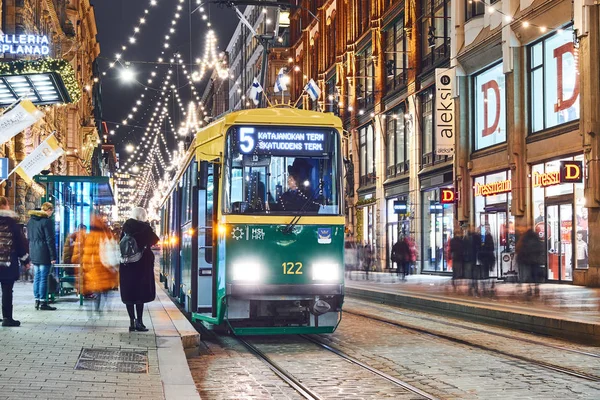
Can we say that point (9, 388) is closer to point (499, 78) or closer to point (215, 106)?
point (499, 78)

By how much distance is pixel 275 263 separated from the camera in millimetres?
12727

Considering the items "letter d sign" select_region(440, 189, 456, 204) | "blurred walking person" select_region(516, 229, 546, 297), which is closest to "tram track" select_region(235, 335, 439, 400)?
"blurred walking person" select_region(516, 229, 546, 297)

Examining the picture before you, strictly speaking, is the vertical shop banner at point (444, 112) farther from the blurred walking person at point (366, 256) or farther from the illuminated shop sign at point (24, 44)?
the illuminated shop sign at point (24, 44)

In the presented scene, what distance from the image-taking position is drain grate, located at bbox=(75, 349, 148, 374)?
8867 mm

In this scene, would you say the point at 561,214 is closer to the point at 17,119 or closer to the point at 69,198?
the point at 69,198

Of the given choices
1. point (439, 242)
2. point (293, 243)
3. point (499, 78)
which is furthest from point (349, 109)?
point (293, 243)

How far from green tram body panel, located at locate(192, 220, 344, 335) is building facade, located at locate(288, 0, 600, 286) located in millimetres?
1969

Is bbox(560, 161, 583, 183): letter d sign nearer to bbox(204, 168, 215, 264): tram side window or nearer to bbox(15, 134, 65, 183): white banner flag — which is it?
bbox(15, 134, 65, 183): white banner flag

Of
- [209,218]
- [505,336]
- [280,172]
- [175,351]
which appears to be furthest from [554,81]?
[175,351]

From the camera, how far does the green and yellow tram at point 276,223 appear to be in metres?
12.7

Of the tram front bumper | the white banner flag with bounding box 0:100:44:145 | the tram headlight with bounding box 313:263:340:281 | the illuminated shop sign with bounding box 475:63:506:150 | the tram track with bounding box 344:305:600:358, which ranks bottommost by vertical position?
the tram track with bounding box 344:305:600:358

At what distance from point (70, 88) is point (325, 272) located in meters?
9.63

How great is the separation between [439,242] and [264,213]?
25825 mm

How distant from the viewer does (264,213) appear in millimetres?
12719
